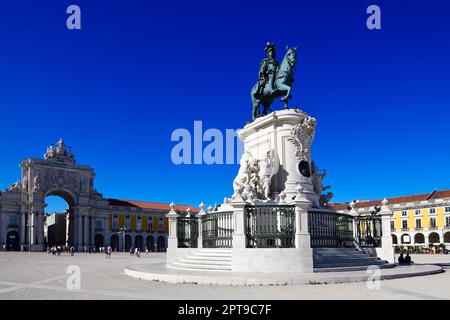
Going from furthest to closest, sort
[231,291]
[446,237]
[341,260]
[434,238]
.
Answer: [434,238]
[446,237]
[341,260]
[231,291]

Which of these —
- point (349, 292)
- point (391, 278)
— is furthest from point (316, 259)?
point (349, 292)

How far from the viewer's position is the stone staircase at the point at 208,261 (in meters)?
13.4

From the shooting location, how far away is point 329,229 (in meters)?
15.3

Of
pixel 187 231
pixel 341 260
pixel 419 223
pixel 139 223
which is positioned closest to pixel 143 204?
pixel 139 223

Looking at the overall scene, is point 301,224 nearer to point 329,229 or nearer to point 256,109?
point 329,229

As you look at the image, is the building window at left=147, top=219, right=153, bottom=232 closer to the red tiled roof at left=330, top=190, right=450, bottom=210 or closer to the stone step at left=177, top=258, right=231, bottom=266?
the red tiled roof at left=330, top=190, right=450, bottom=210

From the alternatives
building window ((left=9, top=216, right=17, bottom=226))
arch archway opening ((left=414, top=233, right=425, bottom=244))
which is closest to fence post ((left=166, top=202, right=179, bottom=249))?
building window ((left=9, top=216, right=17, bottom=226))

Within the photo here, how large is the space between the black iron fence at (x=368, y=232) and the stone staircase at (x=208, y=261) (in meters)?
6.43

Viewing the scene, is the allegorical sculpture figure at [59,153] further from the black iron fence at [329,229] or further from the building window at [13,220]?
the black iron fence at [329,229]

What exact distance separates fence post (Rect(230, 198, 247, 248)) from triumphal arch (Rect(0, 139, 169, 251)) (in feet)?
188

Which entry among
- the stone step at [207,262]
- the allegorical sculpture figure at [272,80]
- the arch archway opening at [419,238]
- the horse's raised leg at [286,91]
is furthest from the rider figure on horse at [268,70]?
the arch archway opening at [419,238]

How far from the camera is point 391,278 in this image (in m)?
12.1

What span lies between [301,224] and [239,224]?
1913 millimetres

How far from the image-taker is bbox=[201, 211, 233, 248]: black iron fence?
50.5 ft
